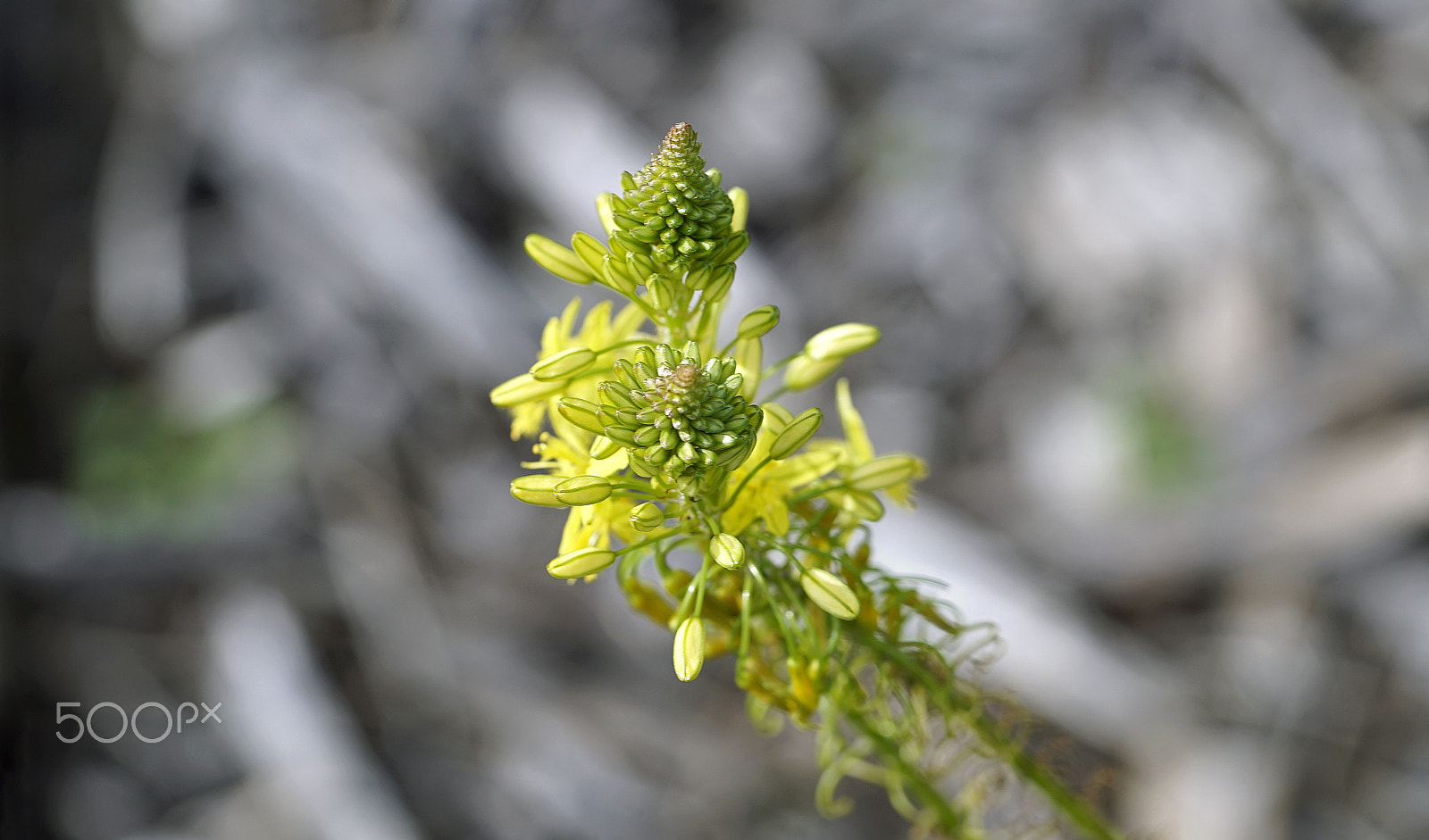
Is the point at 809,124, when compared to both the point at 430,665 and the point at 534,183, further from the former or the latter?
the point at 430,665

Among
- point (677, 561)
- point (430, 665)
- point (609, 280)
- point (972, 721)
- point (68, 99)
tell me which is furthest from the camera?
point (68, 99)

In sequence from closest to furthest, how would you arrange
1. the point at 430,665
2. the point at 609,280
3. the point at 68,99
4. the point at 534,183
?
1. the point at 609,280
2. the point at 430,665
3. the point at 534,183
4. the point at 68,99

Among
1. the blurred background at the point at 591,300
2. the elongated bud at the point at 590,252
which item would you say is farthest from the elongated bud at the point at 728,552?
the blurred background at the point at 591,300

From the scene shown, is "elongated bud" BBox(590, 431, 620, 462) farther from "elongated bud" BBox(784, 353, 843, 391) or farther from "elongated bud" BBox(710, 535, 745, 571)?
"elongated bud" BBox(784, 353, 843, 391)

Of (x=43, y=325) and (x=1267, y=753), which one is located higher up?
(x=43, y=325)

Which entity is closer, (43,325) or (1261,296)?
(1261,296)

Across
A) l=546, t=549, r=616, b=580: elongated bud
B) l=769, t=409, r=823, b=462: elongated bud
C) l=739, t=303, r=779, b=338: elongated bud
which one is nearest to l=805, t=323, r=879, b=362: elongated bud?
l=739, t=303, r=779, b=338: elongated bud

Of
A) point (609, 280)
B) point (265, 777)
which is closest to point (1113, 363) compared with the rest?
point (609, 280)
